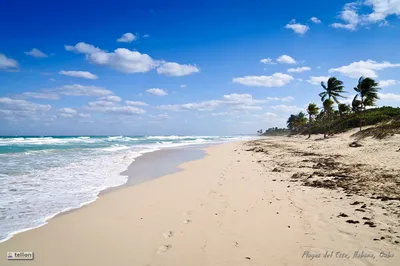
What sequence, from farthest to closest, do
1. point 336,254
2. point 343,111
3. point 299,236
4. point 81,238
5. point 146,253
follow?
point 343,111 < point 81,238 < point 299,236 < point 146,253 < point 336,254

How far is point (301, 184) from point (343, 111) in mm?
72788

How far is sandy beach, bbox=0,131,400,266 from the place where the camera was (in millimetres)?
4020

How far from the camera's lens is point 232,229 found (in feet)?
16.8

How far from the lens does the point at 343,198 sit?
6828 millimetres

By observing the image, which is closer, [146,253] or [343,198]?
[146,253]

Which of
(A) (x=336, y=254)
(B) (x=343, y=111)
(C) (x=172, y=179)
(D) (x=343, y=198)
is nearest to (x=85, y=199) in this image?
(C) (x=172, y=179)

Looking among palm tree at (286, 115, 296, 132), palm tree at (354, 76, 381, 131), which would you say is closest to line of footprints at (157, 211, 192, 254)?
palm tree at (354, 76, 381, 131)

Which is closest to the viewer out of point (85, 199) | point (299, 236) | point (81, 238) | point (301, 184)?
point (299, 236)

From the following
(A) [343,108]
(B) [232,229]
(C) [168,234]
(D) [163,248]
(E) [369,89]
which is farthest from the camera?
(A) [343,108]

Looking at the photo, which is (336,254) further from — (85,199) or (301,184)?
(85,199)

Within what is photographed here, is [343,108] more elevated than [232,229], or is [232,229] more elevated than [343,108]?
[343,108]

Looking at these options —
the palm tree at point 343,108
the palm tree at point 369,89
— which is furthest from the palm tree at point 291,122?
the palm tree at point 369,89

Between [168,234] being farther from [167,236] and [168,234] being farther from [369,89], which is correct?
[369,89]

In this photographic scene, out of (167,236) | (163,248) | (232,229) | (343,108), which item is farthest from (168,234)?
(343,108)
